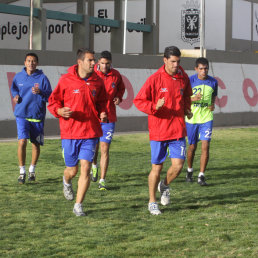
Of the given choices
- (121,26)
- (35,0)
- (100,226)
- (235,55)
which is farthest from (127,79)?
(121,26)

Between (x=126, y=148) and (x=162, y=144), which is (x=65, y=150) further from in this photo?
(x=126, y=148)

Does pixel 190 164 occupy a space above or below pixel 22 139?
below

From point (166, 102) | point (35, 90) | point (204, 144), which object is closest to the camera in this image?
point (166, 102)

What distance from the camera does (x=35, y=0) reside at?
39531 millimetres

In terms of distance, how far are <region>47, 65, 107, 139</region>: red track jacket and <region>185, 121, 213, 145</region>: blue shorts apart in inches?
127

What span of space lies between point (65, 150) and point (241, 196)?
9.47 feet

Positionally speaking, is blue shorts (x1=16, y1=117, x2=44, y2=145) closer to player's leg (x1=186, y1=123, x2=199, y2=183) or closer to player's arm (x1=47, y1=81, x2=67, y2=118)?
player's leg (x1=186, y1=123, x2=199, y2=183)

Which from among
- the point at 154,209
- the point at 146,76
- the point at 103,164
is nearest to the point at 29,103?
the point at 103,164

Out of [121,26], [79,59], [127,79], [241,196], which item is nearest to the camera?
[79,59]

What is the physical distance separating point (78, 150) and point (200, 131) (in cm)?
336

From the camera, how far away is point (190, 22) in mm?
45531

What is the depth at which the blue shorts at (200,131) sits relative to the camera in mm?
10742

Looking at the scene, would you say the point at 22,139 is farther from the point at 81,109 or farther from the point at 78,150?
the point at 81,109

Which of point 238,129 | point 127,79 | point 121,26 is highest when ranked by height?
point 121,26
